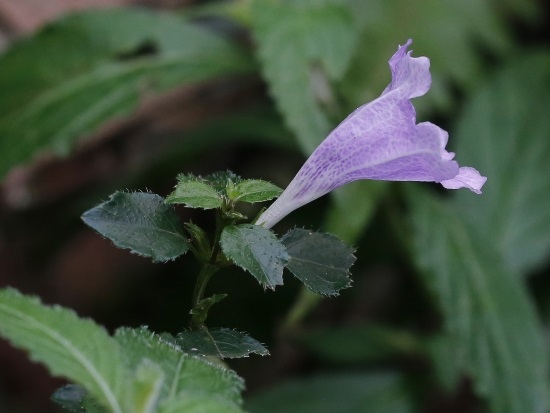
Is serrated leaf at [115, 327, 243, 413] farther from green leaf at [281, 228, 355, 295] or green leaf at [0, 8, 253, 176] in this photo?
green leaf at [0, 8, 253, 176]

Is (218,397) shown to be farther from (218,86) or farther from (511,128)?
(218,86)

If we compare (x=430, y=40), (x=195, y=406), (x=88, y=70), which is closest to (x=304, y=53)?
(x=88, y=70)

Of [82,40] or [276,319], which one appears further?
[276,319]

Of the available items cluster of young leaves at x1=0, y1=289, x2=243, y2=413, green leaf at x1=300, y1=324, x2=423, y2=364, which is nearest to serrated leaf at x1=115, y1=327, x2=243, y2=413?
cluster of young leaves at x1=0, y1=289, x2=243, y2=413

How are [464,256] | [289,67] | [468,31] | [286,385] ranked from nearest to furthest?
[289,67]
[464,256]
[286,385]
[468,31]

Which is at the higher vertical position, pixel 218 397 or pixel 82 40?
pixel 82 40

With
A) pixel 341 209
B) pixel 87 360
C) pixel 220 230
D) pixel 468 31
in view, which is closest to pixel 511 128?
pixel 468 31

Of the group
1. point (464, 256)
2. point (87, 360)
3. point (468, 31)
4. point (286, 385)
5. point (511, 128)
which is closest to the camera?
point (87, 360)
